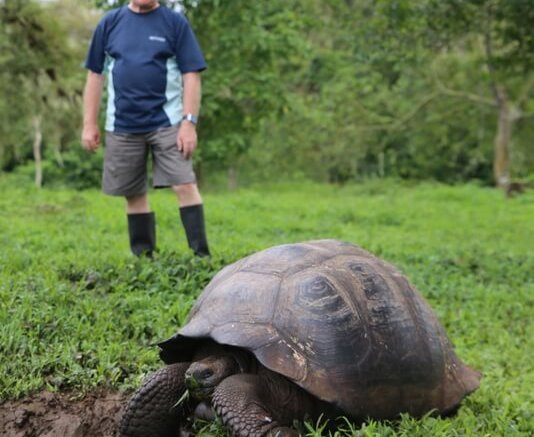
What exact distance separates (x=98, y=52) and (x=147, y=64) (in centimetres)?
43

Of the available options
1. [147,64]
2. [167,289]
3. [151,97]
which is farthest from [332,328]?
[147,64]

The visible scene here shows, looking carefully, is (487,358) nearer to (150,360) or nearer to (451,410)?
(451,410)

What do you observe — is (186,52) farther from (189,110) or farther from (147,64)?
(189,110)

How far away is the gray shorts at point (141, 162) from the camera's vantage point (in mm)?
4836

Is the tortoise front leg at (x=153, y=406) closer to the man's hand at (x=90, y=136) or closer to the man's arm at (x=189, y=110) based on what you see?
the man's arm at (x=189, y=110)

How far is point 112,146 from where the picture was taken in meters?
4.97

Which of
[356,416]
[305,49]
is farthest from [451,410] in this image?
[305,49]

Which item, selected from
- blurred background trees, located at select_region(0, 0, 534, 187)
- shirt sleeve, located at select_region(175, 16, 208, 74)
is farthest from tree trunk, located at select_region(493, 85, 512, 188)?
shirt sleeve, located at select_region(175, 16, 208, 74)

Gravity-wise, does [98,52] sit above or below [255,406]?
above

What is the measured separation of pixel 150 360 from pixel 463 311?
2895mm

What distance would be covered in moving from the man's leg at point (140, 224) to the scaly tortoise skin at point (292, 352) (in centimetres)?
225

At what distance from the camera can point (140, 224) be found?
5.22m

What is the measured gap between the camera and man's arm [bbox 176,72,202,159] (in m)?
4.79

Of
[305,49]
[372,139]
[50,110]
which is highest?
[305,49]
